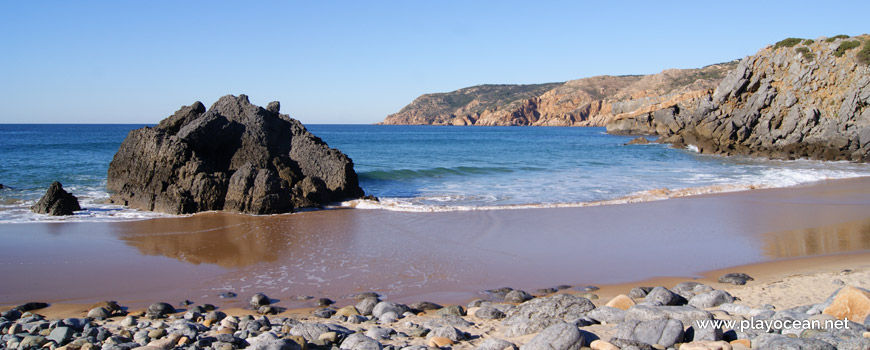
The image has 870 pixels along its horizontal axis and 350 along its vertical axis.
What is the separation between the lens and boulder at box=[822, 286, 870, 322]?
4785mm

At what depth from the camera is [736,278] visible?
7215 mm

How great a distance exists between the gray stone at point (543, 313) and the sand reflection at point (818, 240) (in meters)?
4.77

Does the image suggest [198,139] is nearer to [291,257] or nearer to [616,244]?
[291,257]

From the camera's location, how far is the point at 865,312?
4.77 m

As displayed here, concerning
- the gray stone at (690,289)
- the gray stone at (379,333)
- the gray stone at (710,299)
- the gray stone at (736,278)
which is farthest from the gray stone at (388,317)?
the gray stone at (736,278)

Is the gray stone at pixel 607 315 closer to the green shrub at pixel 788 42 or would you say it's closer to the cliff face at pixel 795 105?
the cliff face at pixel 795 105

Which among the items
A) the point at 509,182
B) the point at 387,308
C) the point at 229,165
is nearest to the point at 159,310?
the point at 387,308

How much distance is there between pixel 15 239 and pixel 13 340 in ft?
20.5

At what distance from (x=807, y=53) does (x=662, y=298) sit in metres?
35.8

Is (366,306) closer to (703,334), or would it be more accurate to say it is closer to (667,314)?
(667,314)

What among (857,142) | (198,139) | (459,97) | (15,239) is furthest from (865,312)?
(459,97)

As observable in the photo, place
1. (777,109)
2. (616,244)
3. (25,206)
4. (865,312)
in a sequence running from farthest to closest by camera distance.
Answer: (777,109) < (25,206) < (616,244) < (865,312)

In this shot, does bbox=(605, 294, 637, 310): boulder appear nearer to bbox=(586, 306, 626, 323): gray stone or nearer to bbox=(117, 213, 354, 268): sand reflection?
bbox=(586, 306, 626, 323): gray stone

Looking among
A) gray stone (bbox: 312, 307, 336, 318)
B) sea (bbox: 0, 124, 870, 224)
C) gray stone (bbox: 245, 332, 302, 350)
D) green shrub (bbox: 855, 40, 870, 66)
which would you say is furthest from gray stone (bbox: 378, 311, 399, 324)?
green shrub (bbox: 855, 40, 870, 66)
